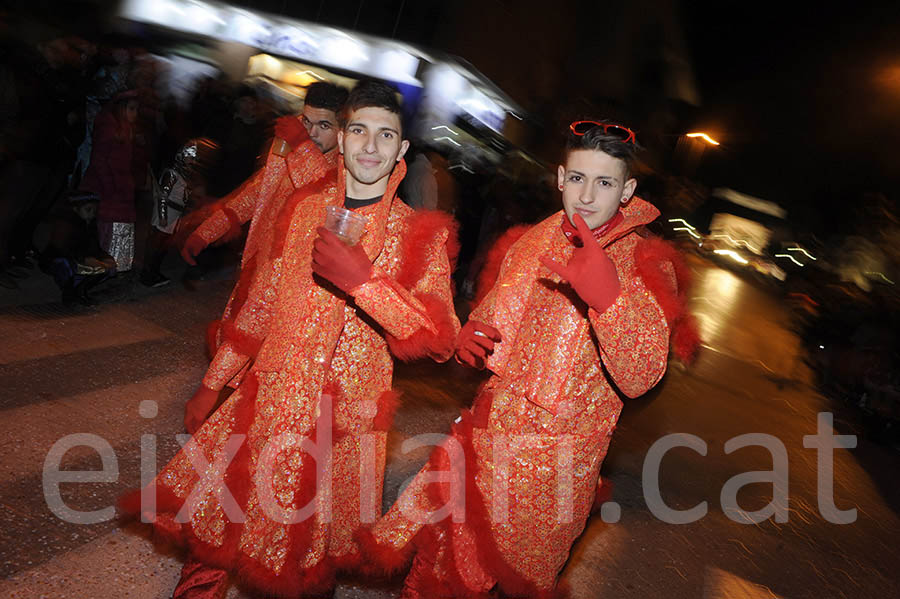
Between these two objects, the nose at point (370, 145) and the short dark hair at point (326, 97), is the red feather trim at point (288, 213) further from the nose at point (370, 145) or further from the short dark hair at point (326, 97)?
the short dark hair at point (326, 97)

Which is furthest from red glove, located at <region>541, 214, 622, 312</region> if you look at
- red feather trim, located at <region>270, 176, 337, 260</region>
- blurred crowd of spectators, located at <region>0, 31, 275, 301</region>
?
blurred crowd of spectators, located at <region>0, 31, 275, 301</region>

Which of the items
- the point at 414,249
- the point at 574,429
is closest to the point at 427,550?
the point at 574,429

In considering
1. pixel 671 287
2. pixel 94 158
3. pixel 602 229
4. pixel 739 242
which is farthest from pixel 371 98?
pixel 739 242

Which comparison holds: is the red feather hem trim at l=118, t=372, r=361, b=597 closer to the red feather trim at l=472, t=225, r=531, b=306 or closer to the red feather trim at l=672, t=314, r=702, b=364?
the red feather trim at l=472, t=225, r=531, b=306

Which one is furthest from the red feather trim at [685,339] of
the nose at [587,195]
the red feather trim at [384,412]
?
the red feather trim at [384,412]

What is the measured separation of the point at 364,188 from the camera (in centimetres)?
246

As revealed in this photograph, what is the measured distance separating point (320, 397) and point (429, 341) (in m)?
0.45

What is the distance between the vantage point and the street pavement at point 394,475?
268 cm

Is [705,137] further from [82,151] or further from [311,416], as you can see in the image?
[311,416]

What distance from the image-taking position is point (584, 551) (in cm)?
368

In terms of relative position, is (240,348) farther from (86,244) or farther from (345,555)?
(86,244)

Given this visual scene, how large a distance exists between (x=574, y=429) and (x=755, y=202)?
5273 cm

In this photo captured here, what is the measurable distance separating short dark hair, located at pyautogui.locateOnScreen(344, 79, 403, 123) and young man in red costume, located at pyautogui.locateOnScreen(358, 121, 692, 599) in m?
0.71

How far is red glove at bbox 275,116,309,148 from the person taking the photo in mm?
3316
